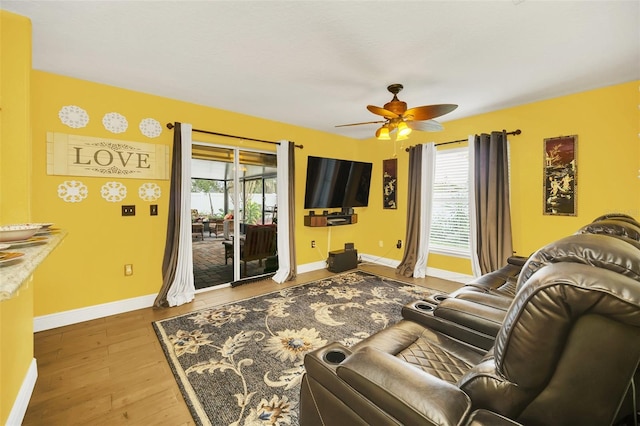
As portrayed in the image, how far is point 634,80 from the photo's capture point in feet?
9.39

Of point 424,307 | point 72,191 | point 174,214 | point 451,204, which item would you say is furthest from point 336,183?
point 72,191

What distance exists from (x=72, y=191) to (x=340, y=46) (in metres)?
3.12

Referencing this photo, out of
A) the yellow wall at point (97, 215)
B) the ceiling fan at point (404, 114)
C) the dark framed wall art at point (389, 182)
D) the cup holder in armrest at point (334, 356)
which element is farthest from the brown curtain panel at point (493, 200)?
the yellow wall at point (97, 215)

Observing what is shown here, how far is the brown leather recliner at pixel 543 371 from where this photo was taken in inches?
25.5

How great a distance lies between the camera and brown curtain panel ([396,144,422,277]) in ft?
14.9

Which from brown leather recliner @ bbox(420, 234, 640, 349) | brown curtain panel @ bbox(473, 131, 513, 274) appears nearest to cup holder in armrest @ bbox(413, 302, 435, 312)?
brown leather recliner @ bbox(420, 234, 640, 349)

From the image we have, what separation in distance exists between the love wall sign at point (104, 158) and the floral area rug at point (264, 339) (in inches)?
70.5

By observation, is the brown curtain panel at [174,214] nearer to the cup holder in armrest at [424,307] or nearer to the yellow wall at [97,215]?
the yellow wall at [97,215]

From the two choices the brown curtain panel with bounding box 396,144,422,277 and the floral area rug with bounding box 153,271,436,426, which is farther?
the brown curtain panel with bounding box 396,144,422,277

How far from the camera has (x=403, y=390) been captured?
0.90m

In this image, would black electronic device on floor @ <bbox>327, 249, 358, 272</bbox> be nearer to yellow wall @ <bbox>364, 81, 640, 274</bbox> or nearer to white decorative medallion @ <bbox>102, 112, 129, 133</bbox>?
yellow wall @ <bbox>364, 81, 640, 274</bbox>

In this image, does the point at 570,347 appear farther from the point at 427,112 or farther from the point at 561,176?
the point at 561,176

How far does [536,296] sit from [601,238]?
381 mm

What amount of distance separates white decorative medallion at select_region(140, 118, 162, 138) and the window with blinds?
4.18 m
